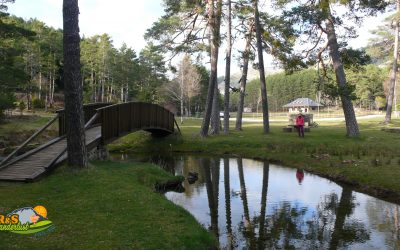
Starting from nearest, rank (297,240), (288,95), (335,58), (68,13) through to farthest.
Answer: (297,240) < (68,13) < (335,58) < (288,95)

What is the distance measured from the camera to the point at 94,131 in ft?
58.4

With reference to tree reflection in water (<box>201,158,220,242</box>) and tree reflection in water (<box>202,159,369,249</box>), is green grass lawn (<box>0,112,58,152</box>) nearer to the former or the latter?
tree reflection in water (<box>201,158,220,242</box>)

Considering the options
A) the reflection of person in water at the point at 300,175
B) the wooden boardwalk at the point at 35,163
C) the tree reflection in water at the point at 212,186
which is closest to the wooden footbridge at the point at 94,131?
the wooden boardwalk at the point at 35,163

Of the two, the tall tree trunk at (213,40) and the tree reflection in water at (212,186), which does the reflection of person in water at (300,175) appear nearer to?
the tree reflection in water at (212,186)

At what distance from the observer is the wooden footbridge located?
40.8 feet

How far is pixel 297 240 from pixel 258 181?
22.3 ft

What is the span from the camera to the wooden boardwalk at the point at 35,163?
11836 mm

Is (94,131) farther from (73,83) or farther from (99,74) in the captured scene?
(99,74)

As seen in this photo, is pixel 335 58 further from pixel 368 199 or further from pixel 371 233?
pixel 371 233

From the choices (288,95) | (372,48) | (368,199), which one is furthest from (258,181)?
(288,95)

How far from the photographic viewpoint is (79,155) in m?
12.2

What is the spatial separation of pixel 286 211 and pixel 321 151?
350 inches

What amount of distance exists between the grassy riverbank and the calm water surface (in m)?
1.31

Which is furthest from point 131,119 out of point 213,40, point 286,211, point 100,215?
point 100,215
